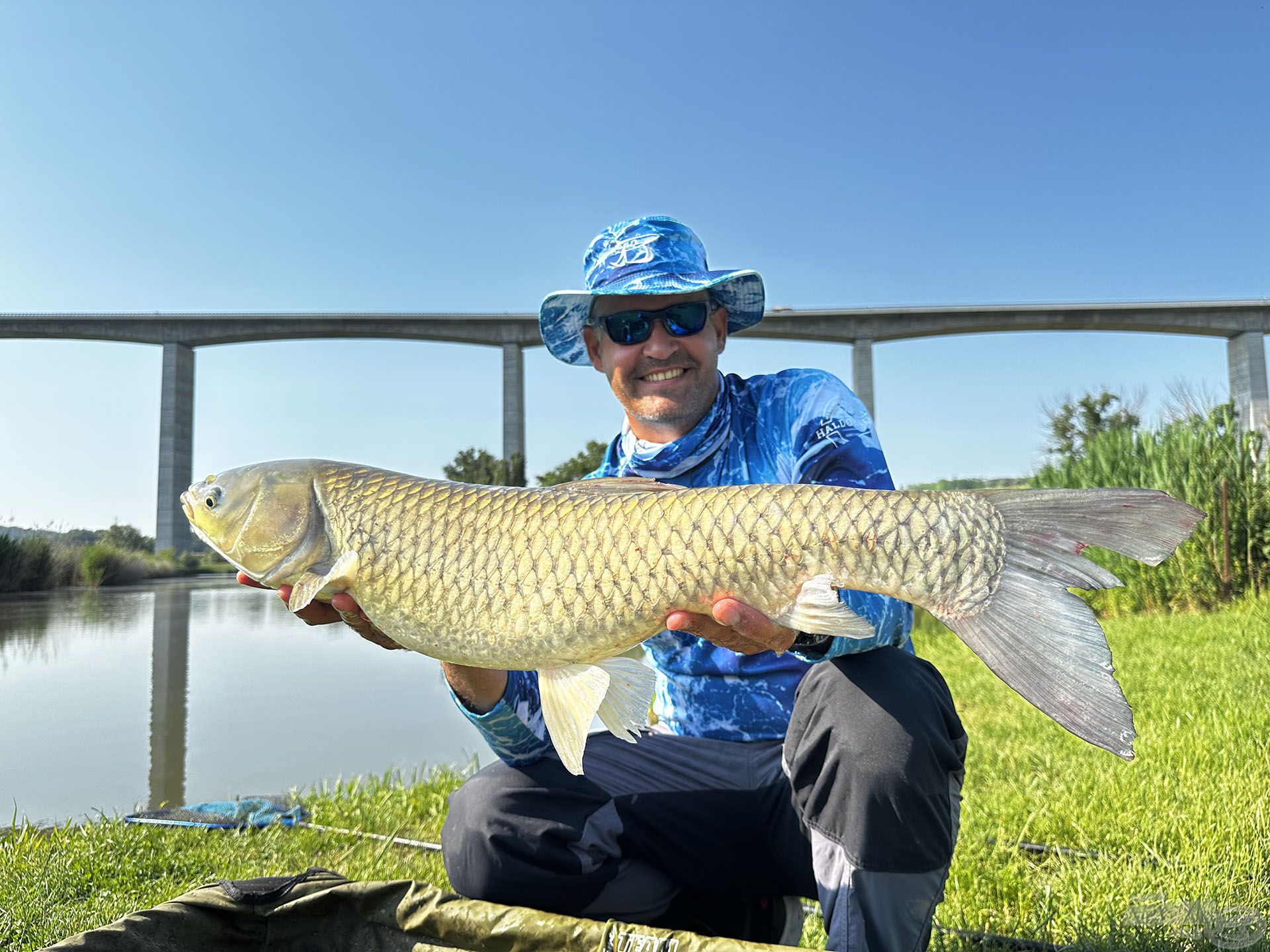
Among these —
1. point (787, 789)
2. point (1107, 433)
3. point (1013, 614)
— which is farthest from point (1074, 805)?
point (1107, 433)

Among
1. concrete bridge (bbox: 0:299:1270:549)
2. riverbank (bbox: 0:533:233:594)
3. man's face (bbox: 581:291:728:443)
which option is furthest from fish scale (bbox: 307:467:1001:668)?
concrete bridge (bbox: 0:299:1270:549)

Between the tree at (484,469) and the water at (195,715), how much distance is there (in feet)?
37.7

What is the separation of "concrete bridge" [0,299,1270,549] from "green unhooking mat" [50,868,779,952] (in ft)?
68.8

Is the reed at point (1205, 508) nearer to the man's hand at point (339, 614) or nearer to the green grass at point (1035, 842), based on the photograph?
the green grass at point (1035, 842)

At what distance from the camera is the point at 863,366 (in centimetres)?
3130

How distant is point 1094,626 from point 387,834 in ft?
9.08

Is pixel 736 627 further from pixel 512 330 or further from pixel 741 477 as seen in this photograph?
pixel 512 330

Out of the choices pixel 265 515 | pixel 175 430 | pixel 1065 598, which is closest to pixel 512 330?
pixel 175 430

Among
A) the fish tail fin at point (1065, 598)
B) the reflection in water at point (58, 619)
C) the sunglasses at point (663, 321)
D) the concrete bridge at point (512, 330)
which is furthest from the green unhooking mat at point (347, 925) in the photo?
the concrete bridge at point (512, 330)

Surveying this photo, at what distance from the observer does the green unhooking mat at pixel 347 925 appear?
1.73m

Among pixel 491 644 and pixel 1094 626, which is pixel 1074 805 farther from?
pixel 491 644

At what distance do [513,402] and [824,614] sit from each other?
87.9 feet

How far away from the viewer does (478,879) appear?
2053 millimetres

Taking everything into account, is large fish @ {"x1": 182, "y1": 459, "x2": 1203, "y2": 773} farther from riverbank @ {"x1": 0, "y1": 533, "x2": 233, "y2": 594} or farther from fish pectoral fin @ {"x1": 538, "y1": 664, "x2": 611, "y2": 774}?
riverbank @ {"x1": 0, "y1": 533, "x2": 233, "y2": 594}
